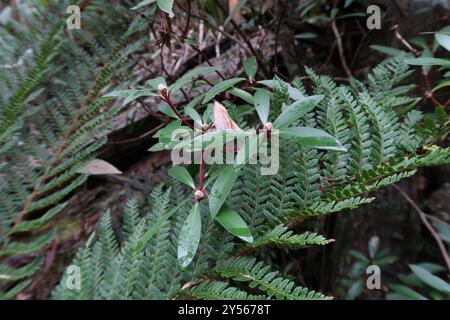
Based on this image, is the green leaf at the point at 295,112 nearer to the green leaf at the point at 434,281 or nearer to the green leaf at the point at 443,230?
the green leaf at the point at 434,281

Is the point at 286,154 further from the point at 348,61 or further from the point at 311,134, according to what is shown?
the point at 348,61

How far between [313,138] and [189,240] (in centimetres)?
23

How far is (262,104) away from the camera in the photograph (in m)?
0.61

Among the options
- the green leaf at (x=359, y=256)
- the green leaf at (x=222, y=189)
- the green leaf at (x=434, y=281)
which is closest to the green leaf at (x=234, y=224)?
the green leaf at (x=222, y=189)

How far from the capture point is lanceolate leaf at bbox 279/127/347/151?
501 millimetres

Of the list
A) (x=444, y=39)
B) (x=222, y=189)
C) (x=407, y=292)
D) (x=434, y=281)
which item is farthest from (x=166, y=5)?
(x=407, y=292)

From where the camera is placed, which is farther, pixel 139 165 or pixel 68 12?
pixel 139 165

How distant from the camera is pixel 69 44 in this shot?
3.35 ft

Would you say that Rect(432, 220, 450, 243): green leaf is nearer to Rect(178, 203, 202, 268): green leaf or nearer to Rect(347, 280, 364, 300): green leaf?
Rect(347, 280, 364, 300): green leaf

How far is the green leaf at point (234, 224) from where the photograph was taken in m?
0.51

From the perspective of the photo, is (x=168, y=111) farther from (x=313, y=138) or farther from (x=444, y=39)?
(x=444, y=39)

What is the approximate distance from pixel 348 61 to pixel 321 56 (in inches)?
4.3
